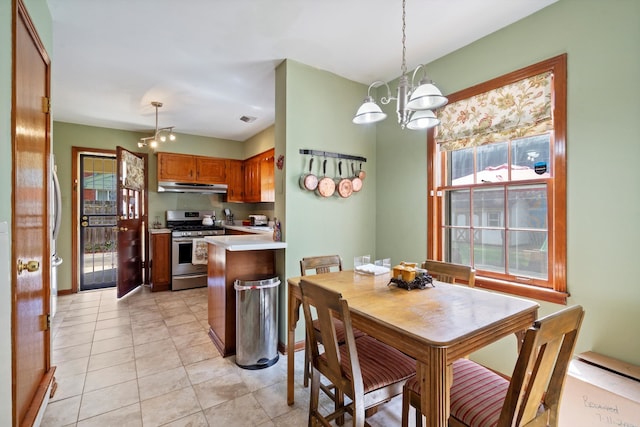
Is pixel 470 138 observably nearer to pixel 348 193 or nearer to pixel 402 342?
pixel 348 193

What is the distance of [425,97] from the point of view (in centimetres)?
157

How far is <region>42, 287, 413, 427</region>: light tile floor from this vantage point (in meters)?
1.84

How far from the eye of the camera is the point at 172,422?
1.79 m

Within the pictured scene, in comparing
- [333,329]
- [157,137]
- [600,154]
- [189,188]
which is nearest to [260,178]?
[189,188]

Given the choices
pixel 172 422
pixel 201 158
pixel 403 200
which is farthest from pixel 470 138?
pixel 201 158

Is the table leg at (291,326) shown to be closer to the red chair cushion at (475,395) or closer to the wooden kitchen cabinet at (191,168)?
the red chair cushion at (475,395)

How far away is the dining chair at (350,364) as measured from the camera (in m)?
1.29

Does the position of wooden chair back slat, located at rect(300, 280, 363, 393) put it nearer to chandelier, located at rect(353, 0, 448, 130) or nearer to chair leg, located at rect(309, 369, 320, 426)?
chair leg, located at rect(309, 369, 320, 426)

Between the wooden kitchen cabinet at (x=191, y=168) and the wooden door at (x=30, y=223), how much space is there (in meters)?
3.08

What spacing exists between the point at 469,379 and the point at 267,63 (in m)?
2.90

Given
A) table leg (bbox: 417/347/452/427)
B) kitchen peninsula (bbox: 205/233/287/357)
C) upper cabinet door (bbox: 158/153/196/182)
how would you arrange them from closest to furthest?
table leg (bbox: 417/347/452/427), kitchen peninsula (bbox: 205/233/287/357), upper cabinet door (bbox: 158/153/196/182)

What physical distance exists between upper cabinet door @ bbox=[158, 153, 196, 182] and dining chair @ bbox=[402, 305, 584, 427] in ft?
16.0

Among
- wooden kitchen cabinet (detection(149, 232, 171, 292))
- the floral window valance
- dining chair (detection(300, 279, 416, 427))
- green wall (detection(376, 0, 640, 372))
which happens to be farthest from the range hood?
green wall (detection(376, 0, 640, 372))

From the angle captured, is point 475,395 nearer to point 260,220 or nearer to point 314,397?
point 314,397
